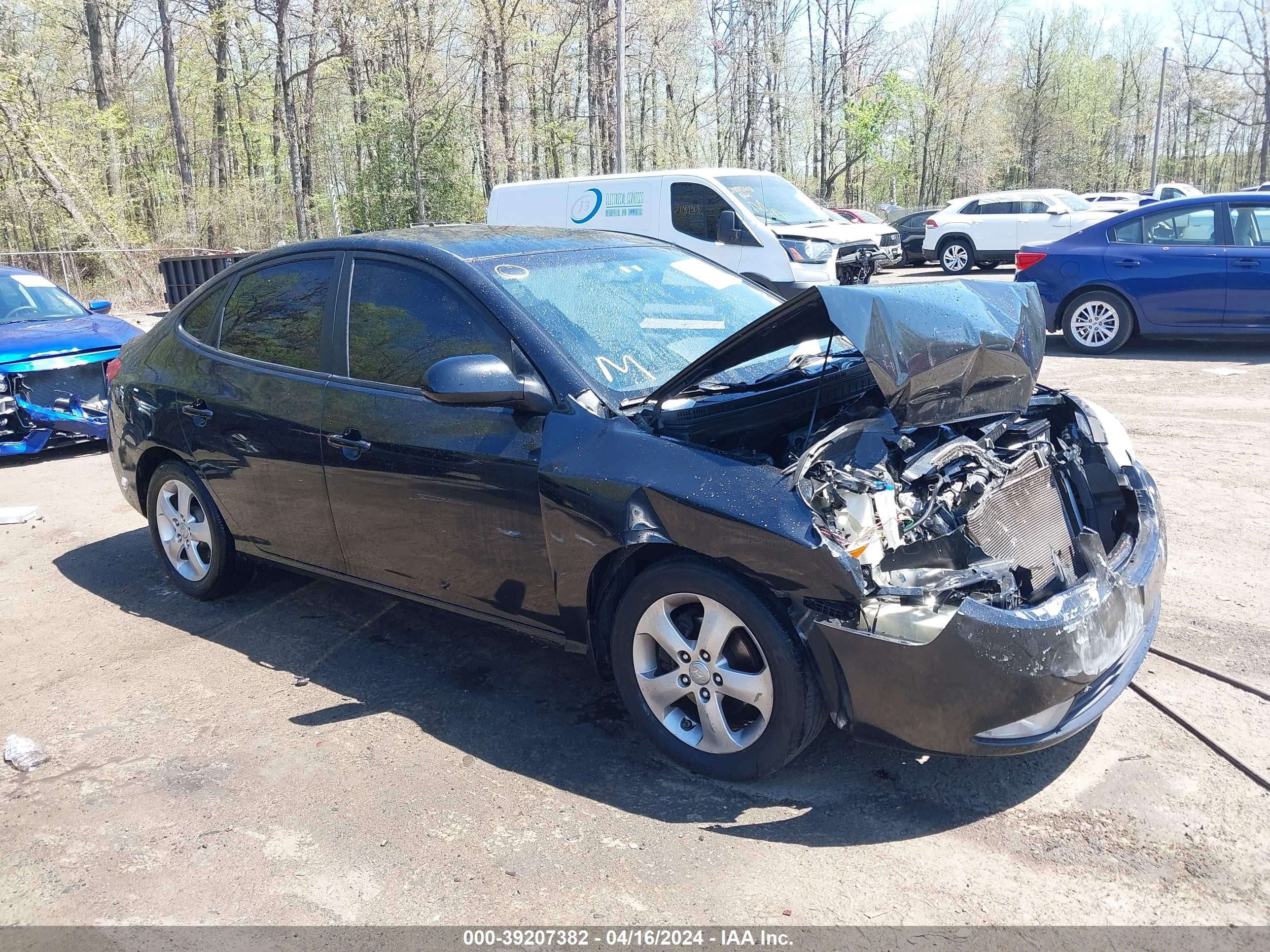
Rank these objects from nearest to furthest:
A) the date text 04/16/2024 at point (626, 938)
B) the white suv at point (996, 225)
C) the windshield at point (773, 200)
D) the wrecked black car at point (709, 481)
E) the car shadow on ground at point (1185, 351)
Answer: the date text 04/16/2024 at point (626, 938), the wrecked black car at point (709, 481), the car shadow on ground at point (1185, 351), the windshield at point (773, 200), the white suv at point (996, 225)

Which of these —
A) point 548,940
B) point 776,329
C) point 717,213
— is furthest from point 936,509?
point 717,213

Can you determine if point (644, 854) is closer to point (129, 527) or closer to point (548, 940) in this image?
point (548, 940)

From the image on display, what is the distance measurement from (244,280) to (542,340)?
2120mm

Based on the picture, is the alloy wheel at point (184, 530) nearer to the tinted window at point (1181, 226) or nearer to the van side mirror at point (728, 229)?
the tinted window at point (1181, 226)

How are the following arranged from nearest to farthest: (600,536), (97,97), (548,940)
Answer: (548,940) < (600,536) < (97,97)

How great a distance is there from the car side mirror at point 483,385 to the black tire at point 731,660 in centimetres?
76

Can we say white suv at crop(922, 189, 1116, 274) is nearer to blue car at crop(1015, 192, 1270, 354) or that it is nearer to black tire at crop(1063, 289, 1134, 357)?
black tire at crop(1063, 289, 1134, 357)

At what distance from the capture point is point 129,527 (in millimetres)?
6520

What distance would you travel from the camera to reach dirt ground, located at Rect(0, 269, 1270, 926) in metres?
2.71

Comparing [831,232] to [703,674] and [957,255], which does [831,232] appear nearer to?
[957,255]

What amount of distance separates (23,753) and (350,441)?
5.47 feet

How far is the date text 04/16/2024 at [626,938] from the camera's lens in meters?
2.53

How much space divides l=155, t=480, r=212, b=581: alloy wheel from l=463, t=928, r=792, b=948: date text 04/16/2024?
10.0 feet

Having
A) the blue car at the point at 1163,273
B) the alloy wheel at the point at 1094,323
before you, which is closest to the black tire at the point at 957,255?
the blue car at the point at 1163,273
